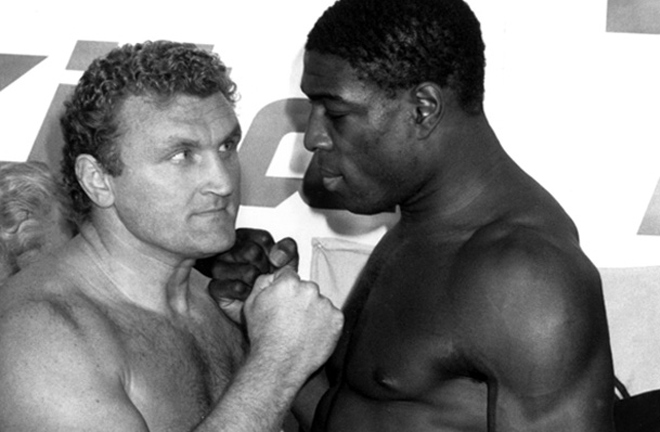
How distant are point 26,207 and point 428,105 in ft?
3.53

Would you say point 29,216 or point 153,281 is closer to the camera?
point 153,281

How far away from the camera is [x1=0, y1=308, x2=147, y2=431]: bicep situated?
157 centimetres

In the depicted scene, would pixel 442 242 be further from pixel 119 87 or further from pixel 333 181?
pixel 119 87

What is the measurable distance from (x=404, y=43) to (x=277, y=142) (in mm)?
1222

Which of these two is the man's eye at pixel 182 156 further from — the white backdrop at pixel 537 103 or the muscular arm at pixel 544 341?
the white backdrop at pixel 537 103

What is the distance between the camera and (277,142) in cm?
278

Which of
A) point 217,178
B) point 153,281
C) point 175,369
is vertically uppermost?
point 217,178

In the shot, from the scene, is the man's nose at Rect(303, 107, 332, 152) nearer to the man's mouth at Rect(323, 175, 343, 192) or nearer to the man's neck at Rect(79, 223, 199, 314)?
the man's mouth at Rect(323, 175, 343, 192)

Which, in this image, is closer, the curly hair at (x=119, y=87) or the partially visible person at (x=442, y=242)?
the partially visible person at (x=442, y=242)

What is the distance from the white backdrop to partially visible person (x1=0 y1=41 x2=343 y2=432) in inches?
35.3

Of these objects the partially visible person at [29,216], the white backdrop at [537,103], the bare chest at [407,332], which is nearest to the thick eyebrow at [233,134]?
the bare chest at [407,332]

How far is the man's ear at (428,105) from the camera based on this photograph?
1.60 metres

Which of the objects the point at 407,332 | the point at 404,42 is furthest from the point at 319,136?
the point at 407,332

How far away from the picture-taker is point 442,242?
166cm
